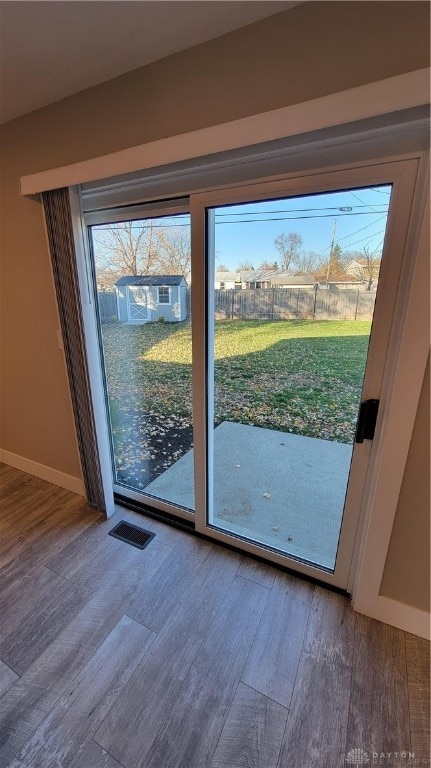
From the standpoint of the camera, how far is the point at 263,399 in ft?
5.70

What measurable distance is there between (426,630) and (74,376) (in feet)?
7.41

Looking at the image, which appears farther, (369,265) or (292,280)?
(292,280)

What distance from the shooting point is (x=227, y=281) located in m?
1.51

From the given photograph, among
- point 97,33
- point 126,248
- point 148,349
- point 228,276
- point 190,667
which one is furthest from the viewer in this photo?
point 148,349

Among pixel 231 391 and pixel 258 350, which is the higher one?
pixel 258 350

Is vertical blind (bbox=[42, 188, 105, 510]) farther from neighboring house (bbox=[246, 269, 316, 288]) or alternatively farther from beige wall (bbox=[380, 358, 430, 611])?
beige wall (bbox=[380, 358, 430, 611])

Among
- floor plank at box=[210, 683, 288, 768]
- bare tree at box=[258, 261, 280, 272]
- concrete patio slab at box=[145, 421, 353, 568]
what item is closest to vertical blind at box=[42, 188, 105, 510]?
concrete patio slab at box=[145, 421, 353, 568]

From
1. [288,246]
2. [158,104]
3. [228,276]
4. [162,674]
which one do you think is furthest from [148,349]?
[162,674]

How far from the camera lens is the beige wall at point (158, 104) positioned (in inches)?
36.8

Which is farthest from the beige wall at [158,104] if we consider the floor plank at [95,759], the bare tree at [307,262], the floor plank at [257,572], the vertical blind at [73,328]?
the floor plank at [95,759]

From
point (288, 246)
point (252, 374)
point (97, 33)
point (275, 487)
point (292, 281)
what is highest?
point (97, 33)

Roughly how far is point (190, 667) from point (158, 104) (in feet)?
7.85

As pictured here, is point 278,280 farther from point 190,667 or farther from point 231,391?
point 190,667

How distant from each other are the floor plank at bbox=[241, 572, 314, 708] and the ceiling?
7.95ft
